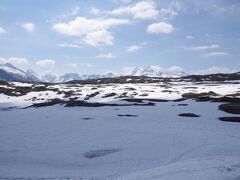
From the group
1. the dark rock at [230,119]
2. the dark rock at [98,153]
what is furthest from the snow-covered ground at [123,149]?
the dark rock at [230,119]

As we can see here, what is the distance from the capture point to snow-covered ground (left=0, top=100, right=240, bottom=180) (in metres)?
20.6

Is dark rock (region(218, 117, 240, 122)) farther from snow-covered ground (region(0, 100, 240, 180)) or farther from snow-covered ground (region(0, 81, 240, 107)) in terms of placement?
snow-covered ground (region(0, 81, 240, 107))

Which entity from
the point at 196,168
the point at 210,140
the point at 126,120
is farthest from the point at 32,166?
the point at 126,120

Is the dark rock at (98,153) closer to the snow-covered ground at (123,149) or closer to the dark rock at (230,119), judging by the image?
the snow-covered ground at (123,149)

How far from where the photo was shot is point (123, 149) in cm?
2745

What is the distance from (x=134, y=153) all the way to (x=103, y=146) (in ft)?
12.4

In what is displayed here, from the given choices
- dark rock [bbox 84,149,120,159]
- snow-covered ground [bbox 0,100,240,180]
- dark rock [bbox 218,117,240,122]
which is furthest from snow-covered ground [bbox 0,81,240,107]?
dark rock [bbox 84,149,120,159]

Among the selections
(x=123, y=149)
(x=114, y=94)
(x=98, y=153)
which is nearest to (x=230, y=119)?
(x=123, y=149)

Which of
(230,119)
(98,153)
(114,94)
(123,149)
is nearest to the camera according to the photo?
(98,153)

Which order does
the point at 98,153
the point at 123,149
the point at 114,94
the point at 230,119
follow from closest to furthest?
1. the point at 98,153
2. the point at 123,149
3. the point at 230,119
4. the point at 114,94

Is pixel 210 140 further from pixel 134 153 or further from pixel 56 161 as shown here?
pixel 56 161

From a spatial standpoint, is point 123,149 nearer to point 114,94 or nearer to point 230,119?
point 230,119

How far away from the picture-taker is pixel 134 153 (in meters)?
26.2

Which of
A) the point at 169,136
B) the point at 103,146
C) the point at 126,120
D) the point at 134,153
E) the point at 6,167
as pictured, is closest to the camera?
the point at 6,167
